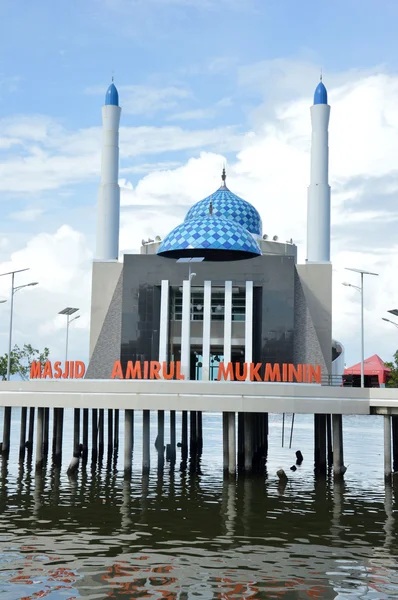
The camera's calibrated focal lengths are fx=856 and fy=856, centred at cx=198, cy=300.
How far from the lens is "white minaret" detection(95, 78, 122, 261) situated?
78.9 meters

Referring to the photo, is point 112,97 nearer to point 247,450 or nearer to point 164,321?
point 164,321

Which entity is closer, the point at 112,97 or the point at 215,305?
the point at 215,305

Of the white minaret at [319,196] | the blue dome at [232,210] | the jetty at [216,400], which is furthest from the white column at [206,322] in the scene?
the white minaret at [319,196]

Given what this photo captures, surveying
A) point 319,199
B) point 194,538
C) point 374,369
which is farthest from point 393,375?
point 194,538

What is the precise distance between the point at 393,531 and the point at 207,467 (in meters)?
25.8

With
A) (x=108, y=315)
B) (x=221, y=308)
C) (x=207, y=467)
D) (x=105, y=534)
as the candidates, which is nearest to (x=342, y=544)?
(x=105, y=534)

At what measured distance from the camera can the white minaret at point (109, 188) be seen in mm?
78938

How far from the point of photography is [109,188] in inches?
Answer: 3182

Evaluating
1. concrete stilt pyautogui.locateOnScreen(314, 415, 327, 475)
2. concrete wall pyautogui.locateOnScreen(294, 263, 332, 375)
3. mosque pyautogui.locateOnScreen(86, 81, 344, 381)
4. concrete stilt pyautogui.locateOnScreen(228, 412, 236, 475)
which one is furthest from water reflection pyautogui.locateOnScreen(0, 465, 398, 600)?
concrete wall pyautogui.locateOnScreen(294, 263, 332, 375)

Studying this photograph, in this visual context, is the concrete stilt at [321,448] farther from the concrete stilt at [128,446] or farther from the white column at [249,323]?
the concrete stilt at [128,446]

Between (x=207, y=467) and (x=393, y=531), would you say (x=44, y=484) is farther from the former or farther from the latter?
(x=393, y=531)

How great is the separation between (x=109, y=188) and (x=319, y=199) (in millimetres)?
19704

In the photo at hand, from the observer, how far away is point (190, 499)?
44.2 metres

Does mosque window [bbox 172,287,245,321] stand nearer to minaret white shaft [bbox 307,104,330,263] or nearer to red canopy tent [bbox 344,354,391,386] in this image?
minaret white shaft [bbox 307,104,330,263]
